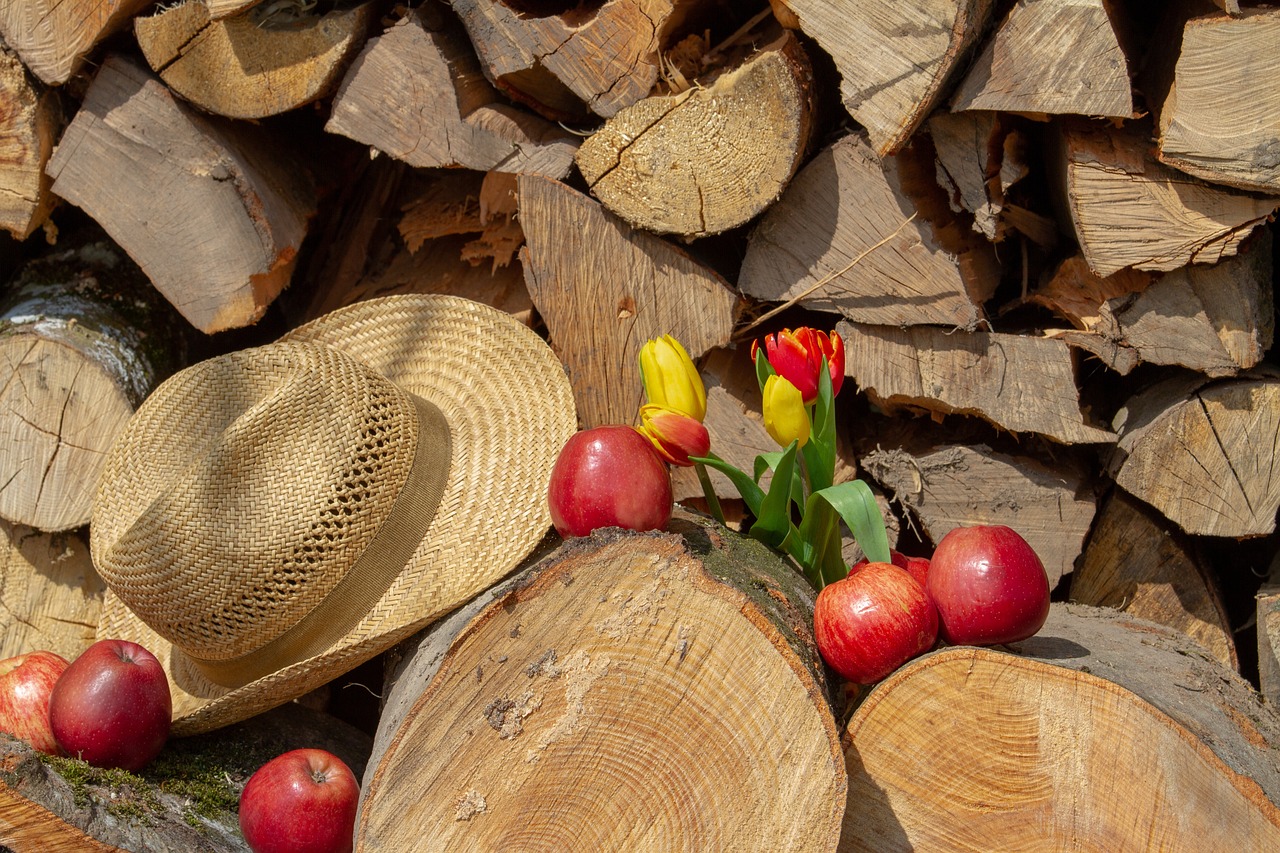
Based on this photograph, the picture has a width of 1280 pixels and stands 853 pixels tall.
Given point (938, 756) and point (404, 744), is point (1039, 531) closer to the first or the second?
point (938, 756)

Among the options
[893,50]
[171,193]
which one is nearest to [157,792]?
[171,193]

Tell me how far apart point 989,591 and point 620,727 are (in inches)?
24.0

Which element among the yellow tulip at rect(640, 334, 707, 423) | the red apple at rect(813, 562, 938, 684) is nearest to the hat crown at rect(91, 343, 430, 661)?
the yellow tulip at rect(640, 334, 707, 423)

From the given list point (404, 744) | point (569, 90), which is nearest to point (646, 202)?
point (569, 90)

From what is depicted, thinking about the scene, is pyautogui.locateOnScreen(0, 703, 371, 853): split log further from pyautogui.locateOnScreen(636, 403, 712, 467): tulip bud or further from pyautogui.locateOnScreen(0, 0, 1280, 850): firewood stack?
pyautogui.locateOnScreen(636, 403, 712, 467): tulip bud

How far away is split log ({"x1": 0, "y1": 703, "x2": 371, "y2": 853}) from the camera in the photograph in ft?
5.15

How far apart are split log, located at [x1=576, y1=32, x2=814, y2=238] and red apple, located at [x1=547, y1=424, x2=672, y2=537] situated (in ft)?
A: 1.85

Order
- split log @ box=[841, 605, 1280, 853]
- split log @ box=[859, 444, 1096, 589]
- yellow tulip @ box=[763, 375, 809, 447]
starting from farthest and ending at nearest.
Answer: split log @ box=[859, 444, 1096, 589] < yellow tulip @ box=[763, 375, 809, 447] < split log @ box=[841, 605, 1280, 853]

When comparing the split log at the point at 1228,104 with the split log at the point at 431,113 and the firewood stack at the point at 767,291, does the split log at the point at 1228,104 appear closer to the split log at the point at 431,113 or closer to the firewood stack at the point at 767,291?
the firewood stack at the point at 767,291

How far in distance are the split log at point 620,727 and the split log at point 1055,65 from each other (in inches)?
40.5

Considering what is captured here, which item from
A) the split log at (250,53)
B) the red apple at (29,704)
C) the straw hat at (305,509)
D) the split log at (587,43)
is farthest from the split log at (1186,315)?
the red apple at (29,704)

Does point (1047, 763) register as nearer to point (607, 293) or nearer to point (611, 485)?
point (611, 485)

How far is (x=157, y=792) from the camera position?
1.82 m

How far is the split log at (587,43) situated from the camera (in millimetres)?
2068
